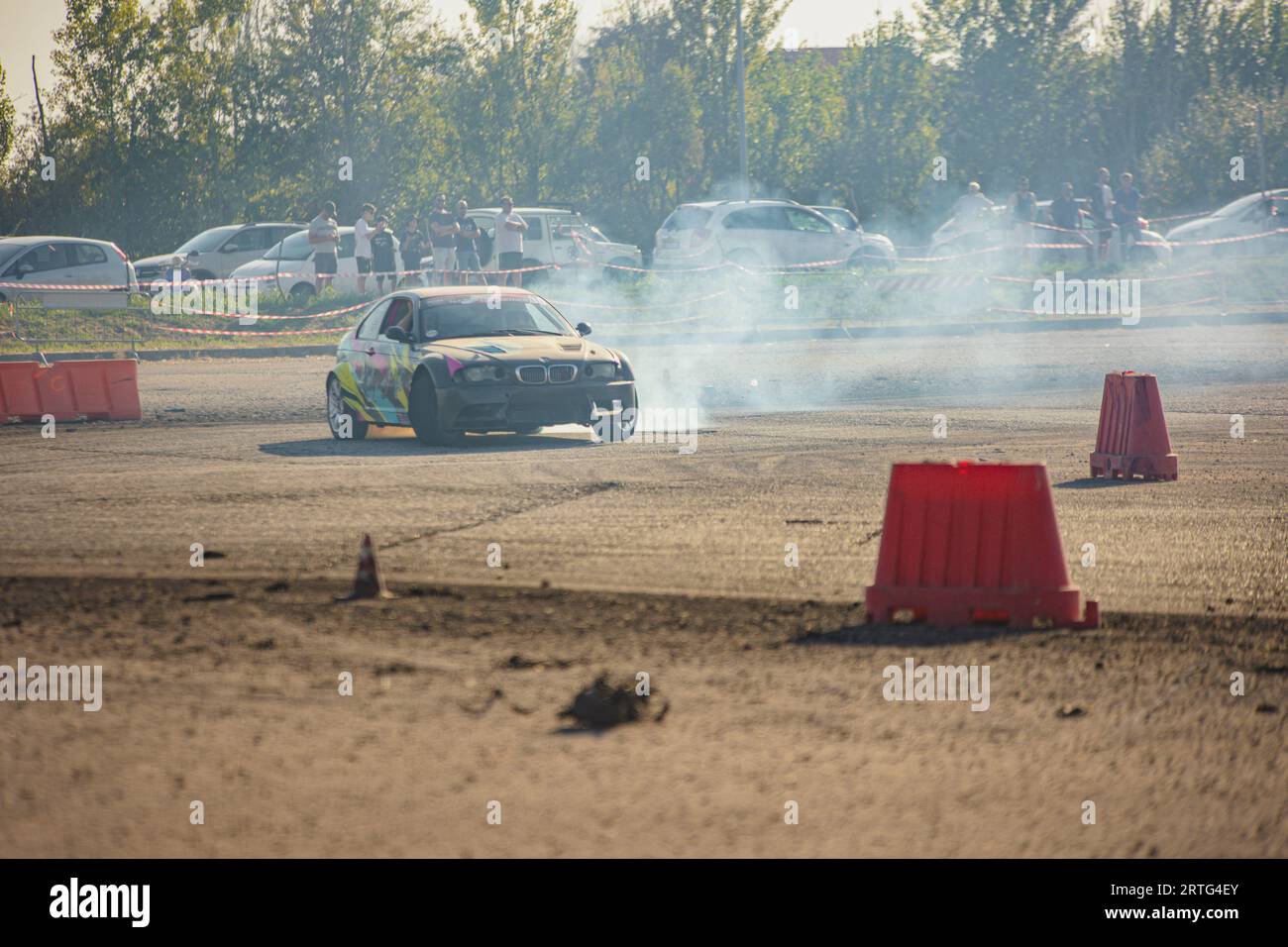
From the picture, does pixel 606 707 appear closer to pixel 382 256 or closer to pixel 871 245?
pixel 382 256

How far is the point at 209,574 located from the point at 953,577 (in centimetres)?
373

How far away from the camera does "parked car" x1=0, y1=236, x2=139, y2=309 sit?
31.6m

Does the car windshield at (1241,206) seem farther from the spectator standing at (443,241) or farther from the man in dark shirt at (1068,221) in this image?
the spectator standing at (443,241)

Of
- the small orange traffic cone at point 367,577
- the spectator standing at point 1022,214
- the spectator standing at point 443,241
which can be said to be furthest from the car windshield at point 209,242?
the small orange traffic cone at point 367,577

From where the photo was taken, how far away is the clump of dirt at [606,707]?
19.9ft

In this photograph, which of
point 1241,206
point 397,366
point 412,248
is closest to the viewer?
point 397,366

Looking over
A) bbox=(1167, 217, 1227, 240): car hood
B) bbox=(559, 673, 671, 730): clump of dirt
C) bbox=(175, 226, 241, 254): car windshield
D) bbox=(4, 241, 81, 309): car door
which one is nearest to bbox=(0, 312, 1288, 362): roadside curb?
bbox=(4, 241, 81, 309): car door

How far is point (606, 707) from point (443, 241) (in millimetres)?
27118

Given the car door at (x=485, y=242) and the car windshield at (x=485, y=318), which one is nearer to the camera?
the car windshield at (x=485, y=318)

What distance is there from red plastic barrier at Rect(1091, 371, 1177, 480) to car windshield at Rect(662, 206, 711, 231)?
930 inches

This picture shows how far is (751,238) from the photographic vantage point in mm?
36594

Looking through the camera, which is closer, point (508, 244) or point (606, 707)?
point (606, 707)

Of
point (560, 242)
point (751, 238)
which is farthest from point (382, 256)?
point (751, 238)

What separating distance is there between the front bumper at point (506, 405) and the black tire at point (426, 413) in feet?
0.45
